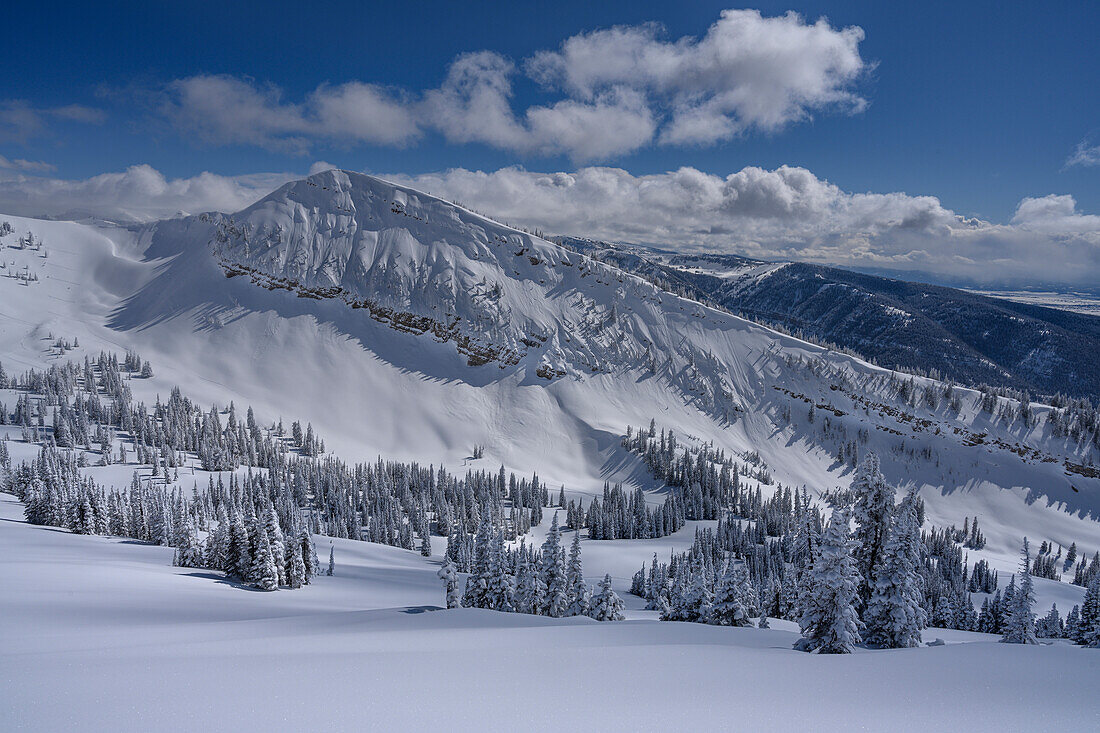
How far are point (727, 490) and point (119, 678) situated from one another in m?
135

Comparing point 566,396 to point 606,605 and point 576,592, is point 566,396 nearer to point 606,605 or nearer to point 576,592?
point 576,592

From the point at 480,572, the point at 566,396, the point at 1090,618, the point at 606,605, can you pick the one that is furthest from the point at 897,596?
the point at 566,396

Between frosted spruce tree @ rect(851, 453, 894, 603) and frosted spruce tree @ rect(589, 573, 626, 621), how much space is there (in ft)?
73.6

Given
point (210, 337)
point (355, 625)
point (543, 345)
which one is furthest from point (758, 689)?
point (210, 337)

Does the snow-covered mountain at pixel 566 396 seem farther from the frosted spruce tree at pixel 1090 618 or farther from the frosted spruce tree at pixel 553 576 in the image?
the frosted spruce tree at pixel 553 576

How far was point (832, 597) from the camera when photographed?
22562 mm

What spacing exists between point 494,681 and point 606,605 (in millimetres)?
36306

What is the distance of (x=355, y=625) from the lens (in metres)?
22.3

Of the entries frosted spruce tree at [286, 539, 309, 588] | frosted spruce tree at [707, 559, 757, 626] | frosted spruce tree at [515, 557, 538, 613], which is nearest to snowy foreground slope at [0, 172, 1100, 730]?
frosted spruce tree at [286, 539, 309, 588]

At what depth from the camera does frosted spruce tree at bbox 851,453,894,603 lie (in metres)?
26.4

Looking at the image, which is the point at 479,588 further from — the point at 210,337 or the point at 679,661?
the point at 210,337

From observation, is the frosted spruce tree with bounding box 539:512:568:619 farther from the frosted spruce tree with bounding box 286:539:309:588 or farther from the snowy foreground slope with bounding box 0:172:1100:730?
the frosted spruce tree with bounding box 286:539:309:588

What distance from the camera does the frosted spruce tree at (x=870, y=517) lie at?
26.4 metres

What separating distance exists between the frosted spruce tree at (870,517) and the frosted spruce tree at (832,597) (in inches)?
145
